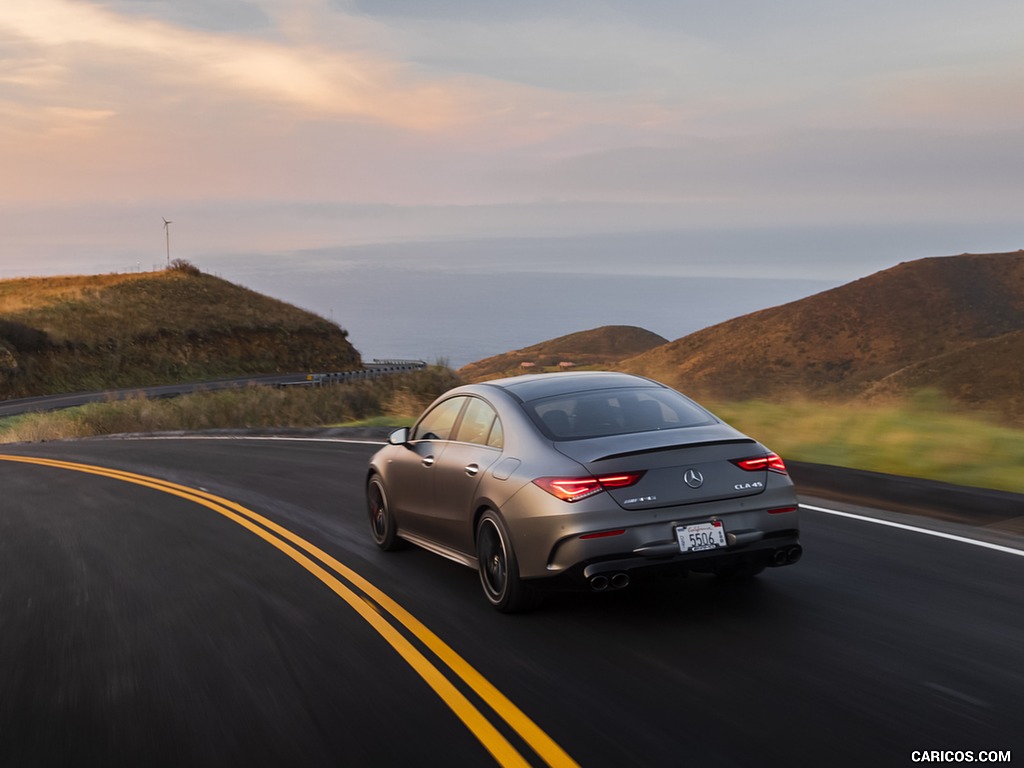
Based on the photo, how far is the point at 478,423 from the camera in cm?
794

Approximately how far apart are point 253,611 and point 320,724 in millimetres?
2630

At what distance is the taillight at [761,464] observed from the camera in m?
6.71

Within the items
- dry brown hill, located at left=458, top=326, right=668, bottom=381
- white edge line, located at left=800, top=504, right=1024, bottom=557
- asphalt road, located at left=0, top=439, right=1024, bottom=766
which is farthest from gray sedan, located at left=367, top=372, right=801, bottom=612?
dry brown hill, located at left=458, top=326, right=668, bottom=381

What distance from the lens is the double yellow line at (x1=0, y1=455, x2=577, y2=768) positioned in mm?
4648

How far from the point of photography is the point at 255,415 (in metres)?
36.5

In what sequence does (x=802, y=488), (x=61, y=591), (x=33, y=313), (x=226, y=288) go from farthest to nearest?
(x=226, y=288) → (x=33, y=313) → (x=802, y=488) → (x=61, y=591)

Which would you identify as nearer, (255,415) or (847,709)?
(847,709)

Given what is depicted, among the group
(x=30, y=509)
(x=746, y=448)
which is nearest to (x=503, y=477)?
(x=746, y=448)

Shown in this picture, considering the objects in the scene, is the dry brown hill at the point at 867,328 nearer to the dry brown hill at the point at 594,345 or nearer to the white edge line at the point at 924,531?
the dry brown hill at the point at 594,345

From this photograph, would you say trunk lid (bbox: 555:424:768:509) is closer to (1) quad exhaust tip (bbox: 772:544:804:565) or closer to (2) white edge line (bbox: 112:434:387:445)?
(1) quad exhaust tip (bbox: 772:544:804:565)

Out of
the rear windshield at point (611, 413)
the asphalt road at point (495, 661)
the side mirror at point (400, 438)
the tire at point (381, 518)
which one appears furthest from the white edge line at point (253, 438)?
the rear windshield at point (611, 413)

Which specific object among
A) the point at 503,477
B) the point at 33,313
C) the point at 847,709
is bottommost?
the point at 847,709

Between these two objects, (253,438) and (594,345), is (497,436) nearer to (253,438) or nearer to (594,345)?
(253,438)

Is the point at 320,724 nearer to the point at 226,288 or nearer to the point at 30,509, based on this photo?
the point at 30,509
